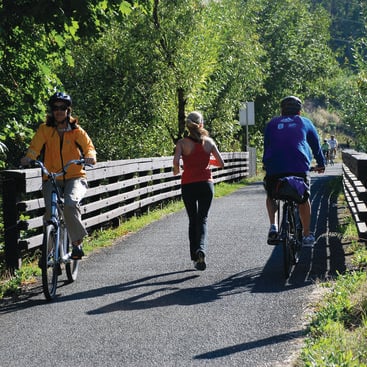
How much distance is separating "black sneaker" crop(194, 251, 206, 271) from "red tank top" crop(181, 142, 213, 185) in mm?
859

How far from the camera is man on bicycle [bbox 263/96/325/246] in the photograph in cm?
830

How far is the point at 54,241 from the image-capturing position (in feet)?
24.9

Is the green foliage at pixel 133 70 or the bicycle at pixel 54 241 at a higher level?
the green foliage at pixel 133 70

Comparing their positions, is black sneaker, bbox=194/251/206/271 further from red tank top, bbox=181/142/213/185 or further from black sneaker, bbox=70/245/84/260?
black sneaker, bbox=70/245/84/260

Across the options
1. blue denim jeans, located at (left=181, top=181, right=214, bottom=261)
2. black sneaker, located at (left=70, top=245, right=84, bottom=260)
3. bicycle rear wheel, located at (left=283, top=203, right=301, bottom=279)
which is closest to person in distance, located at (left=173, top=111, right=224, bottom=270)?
blue denim jeans, located at (left=181, top=181, right=214, bottom=261)

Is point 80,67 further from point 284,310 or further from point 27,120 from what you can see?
point 284,310

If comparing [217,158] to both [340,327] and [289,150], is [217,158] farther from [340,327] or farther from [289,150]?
[340,327]

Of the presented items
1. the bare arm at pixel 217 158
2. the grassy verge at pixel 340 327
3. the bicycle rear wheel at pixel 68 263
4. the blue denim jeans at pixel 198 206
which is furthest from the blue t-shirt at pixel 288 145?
the bicycle rear wheel at pixel 68 263

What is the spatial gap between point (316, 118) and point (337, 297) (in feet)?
381

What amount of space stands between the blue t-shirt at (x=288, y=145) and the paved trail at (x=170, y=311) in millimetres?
1161

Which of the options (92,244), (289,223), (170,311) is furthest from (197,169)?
(92,244)

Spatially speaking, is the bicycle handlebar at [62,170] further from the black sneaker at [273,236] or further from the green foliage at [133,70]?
the green foliage at [133,70]

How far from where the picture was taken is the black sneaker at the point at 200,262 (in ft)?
28.4

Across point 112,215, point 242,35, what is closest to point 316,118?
point 242,35
